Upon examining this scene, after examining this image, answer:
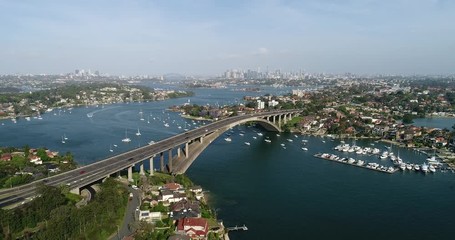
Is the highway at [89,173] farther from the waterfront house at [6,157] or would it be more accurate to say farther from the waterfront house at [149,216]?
the waterfront house at [6,157]

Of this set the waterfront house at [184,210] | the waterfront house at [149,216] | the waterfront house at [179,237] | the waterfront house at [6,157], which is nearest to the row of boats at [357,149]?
the waterfront house at [184,210]

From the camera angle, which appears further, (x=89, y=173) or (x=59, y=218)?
(x=89, y=173)

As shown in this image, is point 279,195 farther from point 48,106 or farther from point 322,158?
point 48,106

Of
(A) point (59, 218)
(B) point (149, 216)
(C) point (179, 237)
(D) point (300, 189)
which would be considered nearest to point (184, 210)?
(B) point (149, 216)

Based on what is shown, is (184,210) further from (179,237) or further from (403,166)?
(403,166)

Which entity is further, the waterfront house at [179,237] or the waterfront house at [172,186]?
the waterfront house at [172,186]

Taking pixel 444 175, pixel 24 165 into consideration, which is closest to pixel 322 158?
pixel 444 175
